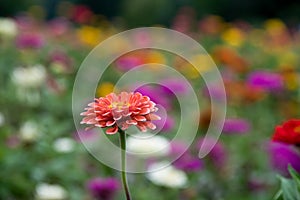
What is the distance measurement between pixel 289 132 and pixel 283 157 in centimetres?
69

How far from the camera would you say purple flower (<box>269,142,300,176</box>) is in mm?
1512

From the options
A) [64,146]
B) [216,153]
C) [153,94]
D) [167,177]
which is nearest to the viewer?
[167,177]

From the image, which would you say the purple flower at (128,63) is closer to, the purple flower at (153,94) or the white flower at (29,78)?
the purple flower at (153,94)

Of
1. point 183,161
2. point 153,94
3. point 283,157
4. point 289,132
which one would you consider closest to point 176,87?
point 153,94

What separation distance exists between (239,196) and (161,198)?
0.91ft

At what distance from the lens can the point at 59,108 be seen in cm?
246

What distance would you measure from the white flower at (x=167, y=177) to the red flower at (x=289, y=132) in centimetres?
75

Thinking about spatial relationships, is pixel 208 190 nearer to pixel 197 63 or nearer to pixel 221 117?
pixel 221 117

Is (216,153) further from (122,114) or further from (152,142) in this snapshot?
(122,114)

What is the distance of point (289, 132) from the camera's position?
38.5 inches

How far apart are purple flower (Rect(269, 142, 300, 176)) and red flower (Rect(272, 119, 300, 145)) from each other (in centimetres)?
48

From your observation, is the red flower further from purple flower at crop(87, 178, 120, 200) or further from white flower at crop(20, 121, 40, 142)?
white flower at crop(20, 121, 40, 142)

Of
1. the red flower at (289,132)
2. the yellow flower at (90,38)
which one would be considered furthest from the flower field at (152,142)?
the yellow flower at (90,38)

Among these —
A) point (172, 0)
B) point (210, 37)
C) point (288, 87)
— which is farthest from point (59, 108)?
point (172, 0)
